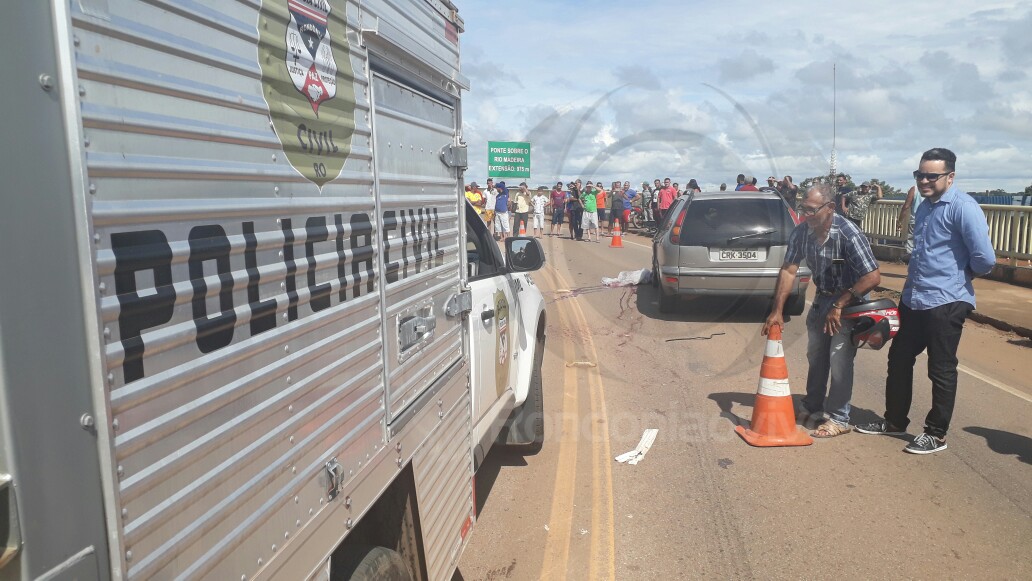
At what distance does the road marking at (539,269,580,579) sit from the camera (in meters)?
3.87

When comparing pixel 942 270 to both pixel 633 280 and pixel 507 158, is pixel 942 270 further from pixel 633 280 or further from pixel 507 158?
pixel 507 158

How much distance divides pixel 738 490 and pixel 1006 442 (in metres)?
2.27

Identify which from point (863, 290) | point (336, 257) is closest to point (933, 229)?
point (863, 290)

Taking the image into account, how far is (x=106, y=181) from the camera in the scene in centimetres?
123

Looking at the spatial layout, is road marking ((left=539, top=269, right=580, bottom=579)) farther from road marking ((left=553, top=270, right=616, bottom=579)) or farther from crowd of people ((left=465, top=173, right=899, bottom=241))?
crowd of people ((left=465, top=173, right=899, bottom=241))

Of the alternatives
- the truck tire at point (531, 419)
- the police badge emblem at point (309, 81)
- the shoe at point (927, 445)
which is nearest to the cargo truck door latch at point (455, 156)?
the police badge emblem at point (309, 81)

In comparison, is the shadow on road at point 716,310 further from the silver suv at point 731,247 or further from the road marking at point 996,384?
the road marking at point 996,384

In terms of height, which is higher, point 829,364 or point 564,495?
point 829,364

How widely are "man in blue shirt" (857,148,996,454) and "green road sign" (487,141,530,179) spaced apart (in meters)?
22.1

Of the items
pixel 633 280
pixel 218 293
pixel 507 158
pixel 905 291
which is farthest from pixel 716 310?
pixel 507 158

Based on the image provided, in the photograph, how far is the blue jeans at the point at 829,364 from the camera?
5555 mm

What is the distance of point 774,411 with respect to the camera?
5488mm

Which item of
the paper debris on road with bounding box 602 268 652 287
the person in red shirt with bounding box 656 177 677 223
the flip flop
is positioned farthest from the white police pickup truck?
the person in red shirt with bounding box 656 177 677 223

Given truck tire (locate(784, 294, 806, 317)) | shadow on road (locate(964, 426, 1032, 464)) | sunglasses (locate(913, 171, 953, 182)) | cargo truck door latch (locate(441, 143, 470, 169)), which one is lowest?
shadow on road (locate(964, 426, 1032, 464))
